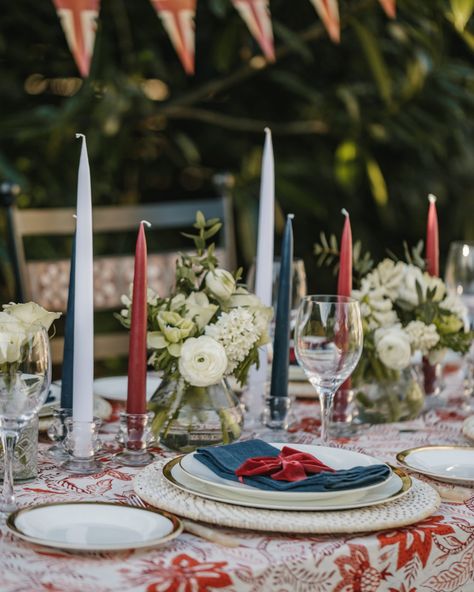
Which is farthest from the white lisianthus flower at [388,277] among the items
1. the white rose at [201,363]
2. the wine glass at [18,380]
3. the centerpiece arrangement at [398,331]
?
the wine glass at [18,380]

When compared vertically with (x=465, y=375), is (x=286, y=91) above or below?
above

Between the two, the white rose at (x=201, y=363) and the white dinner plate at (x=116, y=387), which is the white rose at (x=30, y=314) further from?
the white dinner plate at (x=116, y=387)

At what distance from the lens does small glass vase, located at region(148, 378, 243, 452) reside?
117 cm

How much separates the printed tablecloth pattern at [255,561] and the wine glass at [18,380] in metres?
0.07

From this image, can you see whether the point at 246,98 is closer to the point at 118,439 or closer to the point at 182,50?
the point at 182,50

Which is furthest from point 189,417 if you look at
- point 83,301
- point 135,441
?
point 83,301

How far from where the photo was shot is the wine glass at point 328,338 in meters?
1.12

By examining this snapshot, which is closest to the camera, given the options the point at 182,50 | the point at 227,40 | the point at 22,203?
the point at 182,50

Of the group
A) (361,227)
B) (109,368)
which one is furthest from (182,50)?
(361,227)

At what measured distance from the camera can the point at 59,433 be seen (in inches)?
44.2

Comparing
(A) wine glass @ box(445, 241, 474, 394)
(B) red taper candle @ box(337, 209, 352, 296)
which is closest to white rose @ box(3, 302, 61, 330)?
(B) red taper candle @ box(337, 209, 352, 296)

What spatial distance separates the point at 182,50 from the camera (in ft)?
6.57

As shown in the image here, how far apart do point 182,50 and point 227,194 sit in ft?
1.27

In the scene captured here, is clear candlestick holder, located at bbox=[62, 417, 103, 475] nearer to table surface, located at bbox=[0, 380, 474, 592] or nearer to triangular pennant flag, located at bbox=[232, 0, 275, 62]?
table surface, located at bbox=[0, 380, 474, 592]
